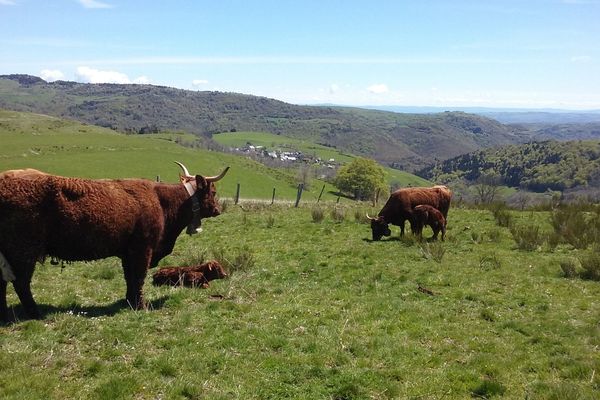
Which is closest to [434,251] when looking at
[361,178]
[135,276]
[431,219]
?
[431,219]

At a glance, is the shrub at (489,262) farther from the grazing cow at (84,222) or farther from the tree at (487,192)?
the tree at (487,192)

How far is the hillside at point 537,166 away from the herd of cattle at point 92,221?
124100 millimetres

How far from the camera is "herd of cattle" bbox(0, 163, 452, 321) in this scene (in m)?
7.18

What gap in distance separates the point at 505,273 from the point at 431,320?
4877mm

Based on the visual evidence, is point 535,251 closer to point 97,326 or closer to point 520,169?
point 97,326

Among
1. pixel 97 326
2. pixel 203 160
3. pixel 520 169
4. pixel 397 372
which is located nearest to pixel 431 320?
pixel 397 372

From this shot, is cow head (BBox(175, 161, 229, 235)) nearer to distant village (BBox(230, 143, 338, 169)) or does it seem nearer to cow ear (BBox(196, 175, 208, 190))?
cow ear (BBox(196, 175, 208, 190))

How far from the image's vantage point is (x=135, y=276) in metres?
8.54

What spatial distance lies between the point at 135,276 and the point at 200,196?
7.38ft

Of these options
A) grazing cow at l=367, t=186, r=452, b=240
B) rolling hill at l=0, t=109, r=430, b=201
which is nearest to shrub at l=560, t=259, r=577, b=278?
grazing cow at l=367, t=186, r=452, b=240

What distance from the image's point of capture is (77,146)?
93.8 metres

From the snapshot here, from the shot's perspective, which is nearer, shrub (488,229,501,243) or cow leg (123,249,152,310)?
cow leg (123,249,152,310)

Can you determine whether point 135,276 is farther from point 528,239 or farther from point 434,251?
point 528,239

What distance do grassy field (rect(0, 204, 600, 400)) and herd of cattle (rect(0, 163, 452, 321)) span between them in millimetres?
706
